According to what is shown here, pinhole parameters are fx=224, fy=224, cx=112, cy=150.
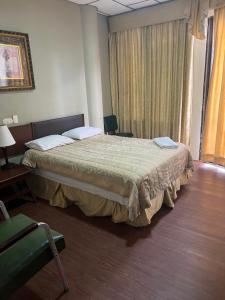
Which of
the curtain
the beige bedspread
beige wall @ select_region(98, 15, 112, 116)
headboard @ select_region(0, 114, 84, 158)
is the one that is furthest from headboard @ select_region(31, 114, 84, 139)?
the curtain

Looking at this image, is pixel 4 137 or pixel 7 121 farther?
pixel 7 121

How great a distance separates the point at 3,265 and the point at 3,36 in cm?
262

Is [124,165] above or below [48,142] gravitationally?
below

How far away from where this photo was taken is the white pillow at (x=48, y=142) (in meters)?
3.02

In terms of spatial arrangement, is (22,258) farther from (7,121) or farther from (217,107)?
(217,107)

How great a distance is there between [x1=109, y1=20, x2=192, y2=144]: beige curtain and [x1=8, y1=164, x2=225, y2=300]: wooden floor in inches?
71.7

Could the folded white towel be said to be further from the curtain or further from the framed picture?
the framed picture

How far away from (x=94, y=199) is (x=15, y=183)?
42.8 inches

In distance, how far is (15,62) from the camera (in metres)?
2.94

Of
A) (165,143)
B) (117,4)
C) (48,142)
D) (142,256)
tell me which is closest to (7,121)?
(48,142)

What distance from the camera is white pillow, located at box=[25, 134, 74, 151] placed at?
3.02m

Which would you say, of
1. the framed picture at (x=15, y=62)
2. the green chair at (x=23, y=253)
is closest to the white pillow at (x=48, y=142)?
the framed picture at (x=15, y=62)

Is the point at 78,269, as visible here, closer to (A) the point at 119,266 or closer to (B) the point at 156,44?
(A) the point at 119,266

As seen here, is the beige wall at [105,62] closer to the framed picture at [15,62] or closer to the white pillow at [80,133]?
the white pillow at [80,133]
